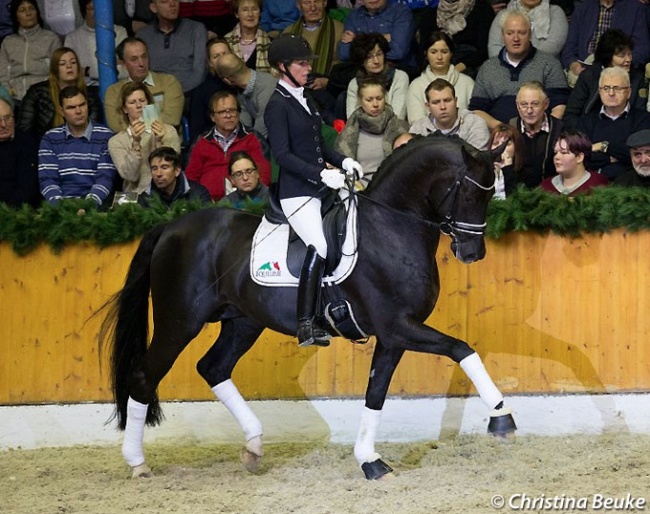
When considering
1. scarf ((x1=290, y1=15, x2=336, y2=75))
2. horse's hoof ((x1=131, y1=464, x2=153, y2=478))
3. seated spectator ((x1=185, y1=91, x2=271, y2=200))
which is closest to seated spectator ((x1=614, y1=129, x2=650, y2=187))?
seated spectator ((x1=185, y1=91, x2=271, y2=200))

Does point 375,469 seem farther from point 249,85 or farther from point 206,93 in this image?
point 206,93

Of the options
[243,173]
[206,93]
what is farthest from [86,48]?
[243,173]

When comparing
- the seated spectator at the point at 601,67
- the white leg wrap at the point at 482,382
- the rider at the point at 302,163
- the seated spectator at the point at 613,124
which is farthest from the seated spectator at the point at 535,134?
the white leg wrap at the point at 482,382

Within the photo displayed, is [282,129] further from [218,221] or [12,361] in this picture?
[12,361]

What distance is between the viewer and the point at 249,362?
9.30m

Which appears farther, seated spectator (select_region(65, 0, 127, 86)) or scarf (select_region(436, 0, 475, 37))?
seated spectator (select_region(65, 0, 127, 86))

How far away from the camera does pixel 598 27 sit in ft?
38.1

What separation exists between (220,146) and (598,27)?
12.4ft

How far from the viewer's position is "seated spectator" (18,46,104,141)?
38.7 feet

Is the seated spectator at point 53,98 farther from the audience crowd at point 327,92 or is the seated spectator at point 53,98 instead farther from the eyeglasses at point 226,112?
the eyeglasses at point 226,112

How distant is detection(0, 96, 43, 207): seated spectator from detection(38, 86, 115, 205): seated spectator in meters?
0.19

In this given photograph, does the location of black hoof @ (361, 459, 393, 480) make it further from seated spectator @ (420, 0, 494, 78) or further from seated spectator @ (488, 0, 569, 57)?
seated spectator @ (420, 0, 494, 78)

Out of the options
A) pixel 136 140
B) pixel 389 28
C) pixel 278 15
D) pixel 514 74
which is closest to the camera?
pixel 136 140

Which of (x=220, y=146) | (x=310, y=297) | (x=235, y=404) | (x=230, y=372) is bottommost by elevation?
(x=235, y=404)
